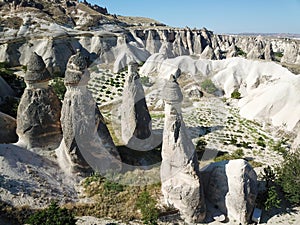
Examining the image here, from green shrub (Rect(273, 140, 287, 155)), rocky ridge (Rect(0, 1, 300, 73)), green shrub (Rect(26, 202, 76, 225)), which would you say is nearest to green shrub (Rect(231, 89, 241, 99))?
green shrub (Rect(273, 140, 287, 155))

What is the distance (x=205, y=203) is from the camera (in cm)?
1152

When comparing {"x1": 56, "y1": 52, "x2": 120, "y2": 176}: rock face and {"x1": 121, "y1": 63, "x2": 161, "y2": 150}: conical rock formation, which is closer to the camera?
{"x1": 56, "y1": 52, "x2": 120, "y2": 176}: rock face

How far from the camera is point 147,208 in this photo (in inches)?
421

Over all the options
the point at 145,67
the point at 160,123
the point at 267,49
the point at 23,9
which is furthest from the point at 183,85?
the point at 23,9

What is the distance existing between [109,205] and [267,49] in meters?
47.5

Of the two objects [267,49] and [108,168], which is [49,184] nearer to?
[108,168]

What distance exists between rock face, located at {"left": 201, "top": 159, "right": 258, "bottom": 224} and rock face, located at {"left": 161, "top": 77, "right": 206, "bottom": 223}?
0.78m

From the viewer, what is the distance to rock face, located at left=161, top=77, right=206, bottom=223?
1038cm

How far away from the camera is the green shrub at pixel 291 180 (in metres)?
12.1

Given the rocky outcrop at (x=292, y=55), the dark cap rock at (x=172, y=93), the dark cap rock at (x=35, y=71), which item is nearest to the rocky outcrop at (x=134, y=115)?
the dark cap rock at (x=35, y=71)

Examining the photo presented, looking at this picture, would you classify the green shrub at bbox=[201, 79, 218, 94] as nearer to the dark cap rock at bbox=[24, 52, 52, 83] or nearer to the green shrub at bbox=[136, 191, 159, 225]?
the dark cap rock at bbox=[24, 52, 52, 83]

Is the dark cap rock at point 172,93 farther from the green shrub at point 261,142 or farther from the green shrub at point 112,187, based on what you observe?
the green shrub at point 261,142

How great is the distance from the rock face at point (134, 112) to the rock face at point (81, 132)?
3.05 metres

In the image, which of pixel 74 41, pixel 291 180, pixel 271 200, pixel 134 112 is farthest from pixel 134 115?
pixel 74 41
